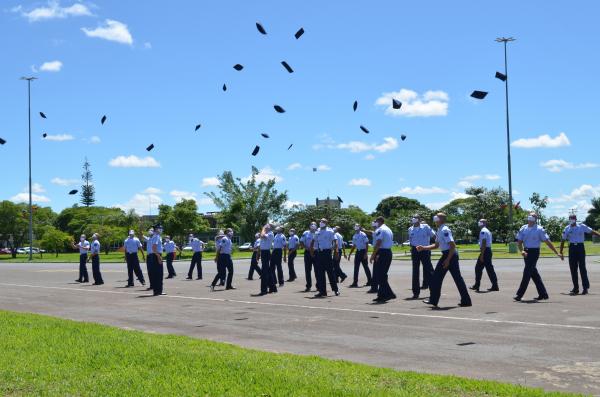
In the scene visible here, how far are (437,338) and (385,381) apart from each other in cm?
327

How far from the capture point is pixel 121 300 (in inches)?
666

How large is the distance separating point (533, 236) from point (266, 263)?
255 inches

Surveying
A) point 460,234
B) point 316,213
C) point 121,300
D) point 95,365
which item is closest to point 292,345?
point 95,365

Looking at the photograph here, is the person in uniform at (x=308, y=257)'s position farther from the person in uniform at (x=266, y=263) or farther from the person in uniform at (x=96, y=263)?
the person in uniform at (x=96, y=263)

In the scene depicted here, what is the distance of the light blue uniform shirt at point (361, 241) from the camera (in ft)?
65.6

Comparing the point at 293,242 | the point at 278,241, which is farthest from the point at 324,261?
the point at 293,242

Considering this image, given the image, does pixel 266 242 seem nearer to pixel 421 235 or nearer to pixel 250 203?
pixel 421 235

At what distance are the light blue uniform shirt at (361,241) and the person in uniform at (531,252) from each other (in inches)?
218

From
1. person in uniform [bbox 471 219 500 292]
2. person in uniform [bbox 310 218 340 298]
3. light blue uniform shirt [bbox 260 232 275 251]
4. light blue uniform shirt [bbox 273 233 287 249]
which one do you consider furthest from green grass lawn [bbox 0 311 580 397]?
light blue uniform shirt [bbox 273 233 287 249]

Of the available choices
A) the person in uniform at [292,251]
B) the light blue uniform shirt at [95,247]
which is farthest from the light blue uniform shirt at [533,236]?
the light blue uniform shirt at [95,247]

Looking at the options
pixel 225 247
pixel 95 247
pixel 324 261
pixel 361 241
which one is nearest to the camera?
pixel 324 261

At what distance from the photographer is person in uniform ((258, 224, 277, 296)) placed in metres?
17.6

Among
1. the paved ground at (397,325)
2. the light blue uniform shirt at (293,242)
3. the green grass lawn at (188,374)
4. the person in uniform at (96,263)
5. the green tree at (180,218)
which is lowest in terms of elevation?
the paved ground at (397,325)

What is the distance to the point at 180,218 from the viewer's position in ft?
195
